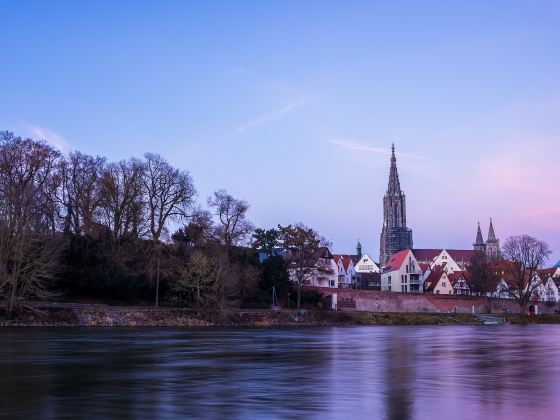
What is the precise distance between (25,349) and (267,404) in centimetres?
1829

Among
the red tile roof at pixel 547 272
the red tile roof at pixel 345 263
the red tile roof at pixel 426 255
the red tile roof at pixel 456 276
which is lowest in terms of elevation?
the red tile roof at pixel 456 276

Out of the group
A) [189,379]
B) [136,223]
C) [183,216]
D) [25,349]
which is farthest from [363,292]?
[189,379]

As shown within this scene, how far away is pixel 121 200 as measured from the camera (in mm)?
75438

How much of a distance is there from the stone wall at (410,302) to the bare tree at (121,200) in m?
34.0

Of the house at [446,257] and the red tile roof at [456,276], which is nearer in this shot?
the red tile roof at [456,276]

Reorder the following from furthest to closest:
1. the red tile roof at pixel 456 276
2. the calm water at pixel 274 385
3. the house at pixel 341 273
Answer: the house at pixel 341 273 → the red tile roof at pixel 456 276 → the calm water at pixel 274 385

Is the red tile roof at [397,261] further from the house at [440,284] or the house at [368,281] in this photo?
the house at [368,281]

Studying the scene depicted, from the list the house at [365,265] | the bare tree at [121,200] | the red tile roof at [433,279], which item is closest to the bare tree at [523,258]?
the red tile roof at [433,279]

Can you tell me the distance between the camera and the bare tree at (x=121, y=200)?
73.5 m

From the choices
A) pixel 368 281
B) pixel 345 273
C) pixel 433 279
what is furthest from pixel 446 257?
pixel 345 273

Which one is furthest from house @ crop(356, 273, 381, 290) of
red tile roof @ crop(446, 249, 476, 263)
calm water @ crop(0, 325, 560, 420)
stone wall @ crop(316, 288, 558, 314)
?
calm water @ crop(0, 325, 560, 420)

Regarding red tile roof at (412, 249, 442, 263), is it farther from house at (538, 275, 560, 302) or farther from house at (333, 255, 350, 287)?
house at (333, 255, 350, 287)

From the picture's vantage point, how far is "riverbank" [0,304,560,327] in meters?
55.9

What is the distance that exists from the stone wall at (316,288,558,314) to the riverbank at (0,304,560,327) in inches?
354
